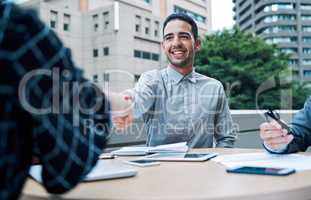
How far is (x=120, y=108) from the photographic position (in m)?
0.57

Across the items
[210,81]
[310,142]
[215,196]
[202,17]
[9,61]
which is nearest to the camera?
[9,61]

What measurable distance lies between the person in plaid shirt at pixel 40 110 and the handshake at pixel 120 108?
0.07 meters

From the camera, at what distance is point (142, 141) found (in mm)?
2008

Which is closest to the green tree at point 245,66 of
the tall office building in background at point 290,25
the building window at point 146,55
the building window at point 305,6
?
the building window at point 146,55

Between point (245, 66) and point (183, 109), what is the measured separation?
35.1ft

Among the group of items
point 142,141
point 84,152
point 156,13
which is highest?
point 156,13

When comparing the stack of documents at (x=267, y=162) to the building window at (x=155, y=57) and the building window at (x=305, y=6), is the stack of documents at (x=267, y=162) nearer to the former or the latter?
the building window at (x=155, y=57)

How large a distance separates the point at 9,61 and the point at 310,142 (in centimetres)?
107

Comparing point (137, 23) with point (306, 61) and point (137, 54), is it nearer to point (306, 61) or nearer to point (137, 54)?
point (137, 54)

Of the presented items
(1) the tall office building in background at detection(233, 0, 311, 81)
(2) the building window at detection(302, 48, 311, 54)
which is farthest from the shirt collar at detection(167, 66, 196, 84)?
(2) the building window at detection(302, 48, 311, 54)

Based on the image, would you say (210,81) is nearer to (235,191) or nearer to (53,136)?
(235,191)

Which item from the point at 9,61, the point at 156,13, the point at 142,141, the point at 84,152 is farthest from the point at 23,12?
the point at 156,13

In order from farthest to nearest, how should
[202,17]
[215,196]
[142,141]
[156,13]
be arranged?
[202,17], [156,13], [142,141], [215,196]

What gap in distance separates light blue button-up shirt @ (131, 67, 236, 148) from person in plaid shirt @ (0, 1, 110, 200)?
992 millimetres
